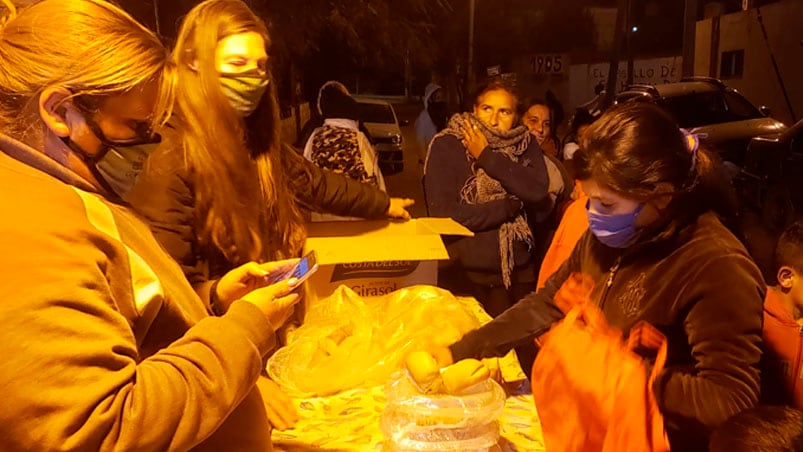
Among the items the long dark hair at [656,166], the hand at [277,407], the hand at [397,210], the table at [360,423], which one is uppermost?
the long dark hair at [656,166]

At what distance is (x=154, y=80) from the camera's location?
1155 mm

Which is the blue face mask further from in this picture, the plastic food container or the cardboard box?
the cardboard box

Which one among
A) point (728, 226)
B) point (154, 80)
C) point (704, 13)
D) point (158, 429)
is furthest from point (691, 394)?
point (704, 13)

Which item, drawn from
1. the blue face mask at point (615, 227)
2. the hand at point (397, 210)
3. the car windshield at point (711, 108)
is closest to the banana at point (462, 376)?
the blue face mask at point (615, 227)

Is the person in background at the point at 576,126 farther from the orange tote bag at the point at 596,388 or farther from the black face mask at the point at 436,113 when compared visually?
the orange tote bag at the point at 596,388

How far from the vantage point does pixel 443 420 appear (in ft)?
5.37

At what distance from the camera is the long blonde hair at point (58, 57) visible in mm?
1033

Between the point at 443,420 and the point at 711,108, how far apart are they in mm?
8996

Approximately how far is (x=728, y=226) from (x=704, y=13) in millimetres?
17719

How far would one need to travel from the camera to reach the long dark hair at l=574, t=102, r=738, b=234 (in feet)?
5.27

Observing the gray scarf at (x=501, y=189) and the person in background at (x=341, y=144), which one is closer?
the gray scarf at (x=501, y=189)

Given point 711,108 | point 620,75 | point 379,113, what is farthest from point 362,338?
point 620,75

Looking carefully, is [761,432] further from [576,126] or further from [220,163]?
[576,126]

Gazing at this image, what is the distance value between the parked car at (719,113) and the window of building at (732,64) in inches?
252
